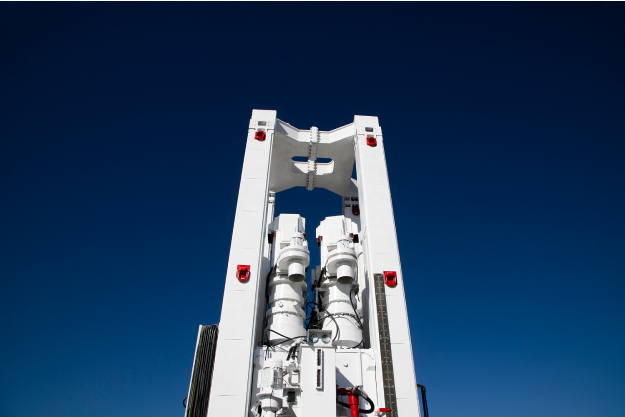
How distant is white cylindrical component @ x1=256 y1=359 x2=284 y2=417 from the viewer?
276 inches

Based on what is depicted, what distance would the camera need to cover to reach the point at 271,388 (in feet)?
23.2

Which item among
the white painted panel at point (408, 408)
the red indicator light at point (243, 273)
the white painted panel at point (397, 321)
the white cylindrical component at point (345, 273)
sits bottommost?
the white painted panel at point (408, 408)

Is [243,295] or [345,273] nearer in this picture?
[243,295]

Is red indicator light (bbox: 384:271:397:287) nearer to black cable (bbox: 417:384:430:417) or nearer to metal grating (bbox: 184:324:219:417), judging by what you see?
black cable (bbox: 417:384:430:417)

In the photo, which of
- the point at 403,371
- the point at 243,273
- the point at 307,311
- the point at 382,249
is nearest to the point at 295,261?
the point at 243,273

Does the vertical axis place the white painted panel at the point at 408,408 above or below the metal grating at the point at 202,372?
below

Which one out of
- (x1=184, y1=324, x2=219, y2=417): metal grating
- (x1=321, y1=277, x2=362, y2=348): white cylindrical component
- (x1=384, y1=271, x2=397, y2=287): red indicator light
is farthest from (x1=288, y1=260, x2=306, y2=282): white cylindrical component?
(x1=184, y1=324, x2=219, y2=417): metal grating

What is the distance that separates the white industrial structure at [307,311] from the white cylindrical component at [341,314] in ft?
0.08

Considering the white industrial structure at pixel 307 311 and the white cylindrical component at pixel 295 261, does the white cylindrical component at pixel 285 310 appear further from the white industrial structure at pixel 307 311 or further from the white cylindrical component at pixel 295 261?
the white cylindrical component at pixel 295 261

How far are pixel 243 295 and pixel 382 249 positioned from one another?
363cm

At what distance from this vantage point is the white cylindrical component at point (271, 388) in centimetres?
700

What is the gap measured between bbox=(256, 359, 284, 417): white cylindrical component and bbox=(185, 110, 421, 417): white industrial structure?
0.06ft

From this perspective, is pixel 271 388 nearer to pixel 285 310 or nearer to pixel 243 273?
pixel 285 310

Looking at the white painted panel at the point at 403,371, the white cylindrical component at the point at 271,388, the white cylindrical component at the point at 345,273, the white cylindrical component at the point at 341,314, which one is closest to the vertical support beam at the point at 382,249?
the white painted panel at the point at 403,371
